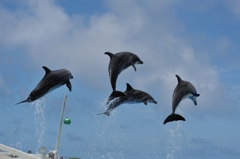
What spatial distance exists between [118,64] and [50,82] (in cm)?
317

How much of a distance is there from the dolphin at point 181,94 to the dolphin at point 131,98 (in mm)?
1546

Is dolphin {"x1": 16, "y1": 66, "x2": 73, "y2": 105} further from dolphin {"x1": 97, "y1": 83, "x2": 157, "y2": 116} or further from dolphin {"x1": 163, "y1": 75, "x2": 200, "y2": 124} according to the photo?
dolphin {"x1": 163, "y1": 75, "x2": 200, "y2": 124}

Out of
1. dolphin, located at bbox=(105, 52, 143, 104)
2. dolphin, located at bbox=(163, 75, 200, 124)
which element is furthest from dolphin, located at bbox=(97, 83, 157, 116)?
dolphin, located at bbox=(163, 75, 200, 124)

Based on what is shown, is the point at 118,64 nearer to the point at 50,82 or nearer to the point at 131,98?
the point at 131,98

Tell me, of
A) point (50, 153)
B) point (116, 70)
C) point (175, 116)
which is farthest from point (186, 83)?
point (50, 153)

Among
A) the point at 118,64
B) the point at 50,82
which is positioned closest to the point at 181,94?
the point at 118,64

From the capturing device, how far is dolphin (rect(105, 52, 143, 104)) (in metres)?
19.5

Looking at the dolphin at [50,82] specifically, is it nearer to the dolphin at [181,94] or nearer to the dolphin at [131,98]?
the dolphin at [131,98]

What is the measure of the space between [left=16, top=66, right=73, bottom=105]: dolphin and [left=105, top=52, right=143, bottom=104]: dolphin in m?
2.18

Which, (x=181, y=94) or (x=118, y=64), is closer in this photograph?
(x=118, y=64)

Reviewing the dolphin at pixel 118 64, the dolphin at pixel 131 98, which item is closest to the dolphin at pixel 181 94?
the dolphin at pixel 131 98

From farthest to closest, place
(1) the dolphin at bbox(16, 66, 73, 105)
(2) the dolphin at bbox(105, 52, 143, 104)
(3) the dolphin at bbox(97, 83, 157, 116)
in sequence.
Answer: (3) the dolphin at bbox(97, 83, 157, 116)
(2) the dolphin at bbox(105, 52, 143, 104)
(1) the dolphin at bbox(16, 66, 73, 105)

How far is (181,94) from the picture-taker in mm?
21562

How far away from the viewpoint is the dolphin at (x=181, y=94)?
20875mm
